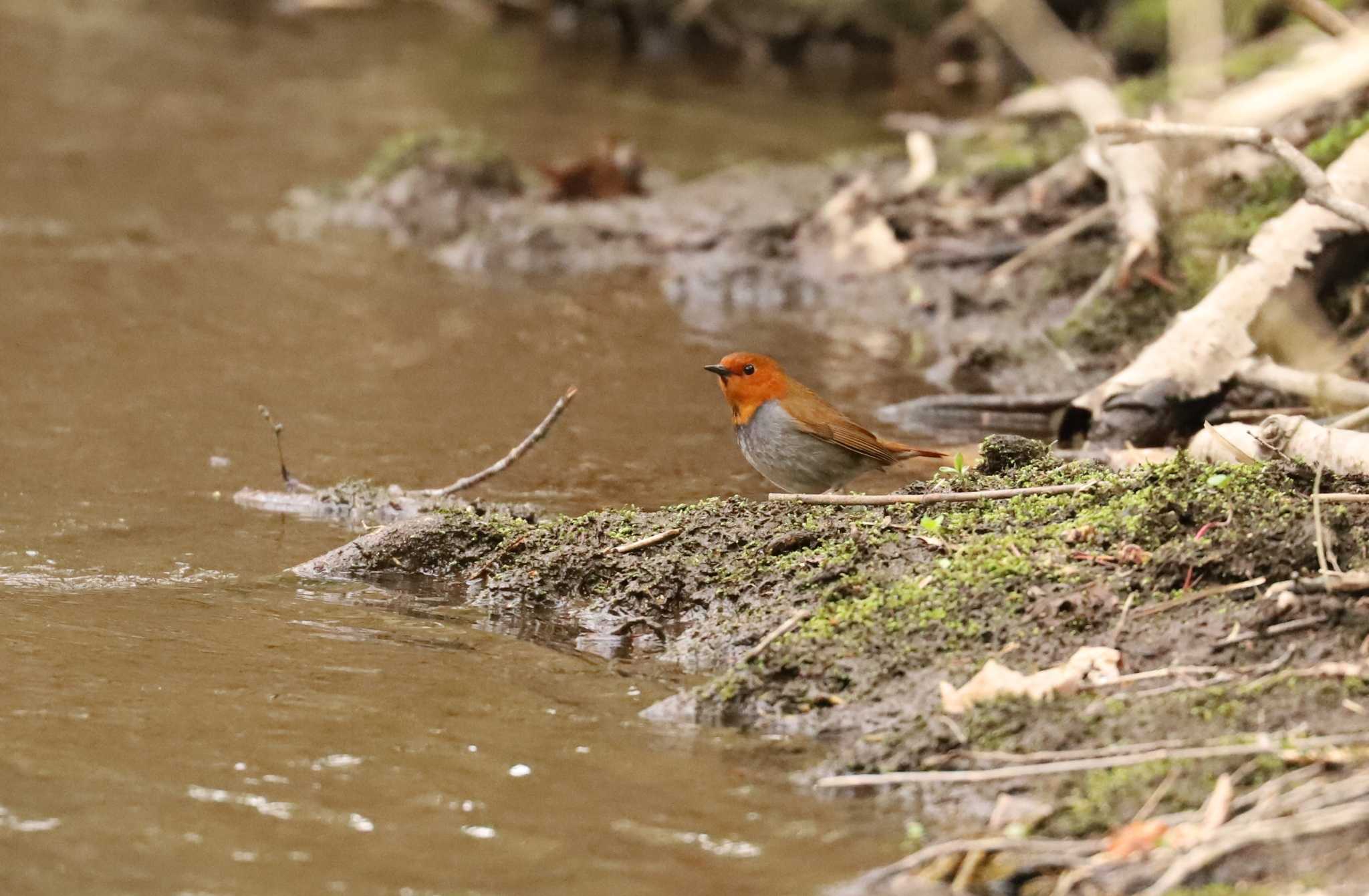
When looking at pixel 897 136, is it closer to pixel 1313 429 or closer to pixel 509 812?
pixel 1313 429

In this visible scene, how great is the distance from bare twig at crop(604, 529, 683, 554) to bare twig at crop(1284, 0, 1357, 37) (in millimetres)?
2749

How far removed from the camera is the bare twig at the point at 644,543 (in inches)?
183

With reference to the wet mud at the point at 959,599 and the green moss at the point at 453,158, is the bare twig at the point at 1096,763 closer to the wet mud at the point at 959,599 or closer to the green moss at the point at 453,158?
the wet mud at the point at 959,599

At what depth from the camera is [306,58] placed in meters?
17.5

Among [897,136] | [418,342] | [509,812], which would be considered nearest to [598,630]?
[509,812]

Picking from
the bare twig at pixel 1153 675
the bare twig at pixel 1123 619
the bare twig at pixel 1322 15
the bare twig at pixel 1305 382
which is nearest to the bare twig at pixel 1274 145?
the bare twig at pixel 1322 15

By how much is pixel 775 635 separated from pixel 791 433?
5.49ft

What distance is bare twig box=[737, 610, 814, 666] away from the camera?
3859 mm

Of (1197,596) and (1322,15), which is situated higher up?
(1322,15)

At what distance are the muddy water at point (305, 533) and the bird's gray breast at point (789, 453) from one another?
2.00ft

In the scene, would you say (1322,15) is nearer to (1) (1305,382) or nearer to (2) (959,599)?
(1) (1305,382)

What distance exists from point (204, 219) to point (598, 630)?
7389 millimetres

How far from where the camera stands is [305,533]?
539cm

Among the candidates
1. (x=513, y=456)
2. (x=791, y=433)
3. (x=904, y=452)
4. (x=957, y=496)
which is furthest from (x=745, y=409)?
(x=957, y=496)
